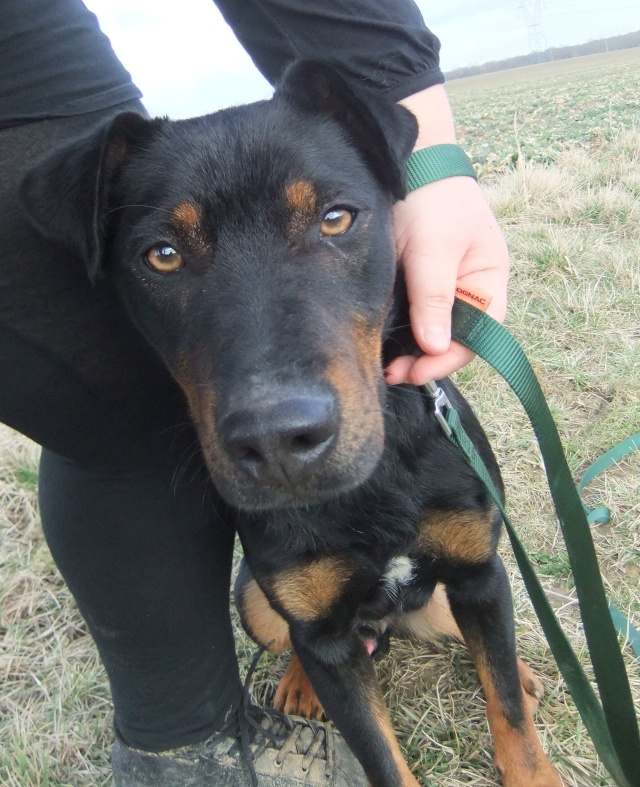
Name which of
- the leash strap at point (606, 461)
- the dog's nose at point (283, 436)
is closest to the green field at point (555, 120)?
the leash strap at point (606, 461)

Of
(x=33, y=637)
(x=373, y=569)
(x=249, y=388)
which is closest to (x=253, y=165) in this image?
(x=249, y=388)

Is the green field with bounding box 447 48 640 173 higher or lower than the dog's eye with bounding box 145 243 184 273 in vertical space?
lower

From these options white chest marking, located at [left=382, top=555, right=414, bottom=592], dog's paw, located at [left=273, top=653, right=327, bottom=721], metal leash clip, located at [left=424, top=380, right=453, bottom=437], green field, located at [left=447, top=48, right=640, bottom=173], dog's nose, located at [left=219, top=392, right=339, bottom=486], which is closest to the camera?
dog's nose, located at [left=219, top=392, right=339, bottom=486]

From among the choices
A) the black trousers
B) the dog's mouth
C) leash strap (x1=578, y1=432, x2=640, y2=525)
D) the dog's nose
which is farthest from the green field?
the dog's nose

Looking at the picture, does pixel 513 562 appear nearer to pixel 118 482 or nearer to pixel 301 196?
pixel 118 482

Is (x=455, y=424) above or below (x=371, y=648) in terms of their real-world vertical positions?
above

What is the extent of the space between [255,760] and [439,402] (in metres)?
1.37

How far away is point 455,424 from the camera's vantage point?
73.6 inches

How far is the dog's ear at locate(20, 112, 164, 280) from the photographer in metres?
1.60

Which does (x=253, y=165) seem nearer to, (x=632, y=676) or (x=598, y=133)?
(x=632, y=676)

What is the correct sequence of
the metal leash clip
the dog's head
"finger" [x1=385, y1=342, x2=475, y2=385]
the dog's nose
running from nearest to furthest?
the dog's nose, the dog's head, "finger" [x1=385, y1=342, x2=475, y2=385], the metal leash clip

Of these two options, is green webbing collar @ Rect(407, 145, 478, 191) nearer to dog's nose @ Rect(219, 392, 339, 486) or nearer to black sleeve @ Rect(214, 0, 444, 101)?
black sleeve @ Rect(214, 0, 444, 101)

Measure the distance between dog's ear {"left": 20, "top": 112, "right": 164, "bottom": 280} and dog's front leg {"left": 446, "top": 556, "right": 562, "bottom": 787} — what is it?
1451 mm

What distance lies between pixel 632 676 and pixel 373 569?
1.14 metres
